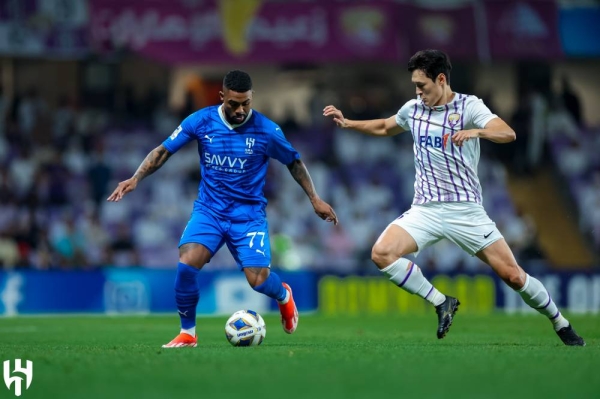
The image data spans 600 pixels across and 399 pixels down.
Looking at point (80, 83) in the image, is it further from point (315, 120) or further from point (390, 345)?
point (390, 345)

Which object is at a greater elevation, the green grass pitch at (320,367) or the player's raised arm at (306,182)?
the player's raised arm at (306,182)

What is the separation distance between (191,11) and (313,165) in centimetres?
420

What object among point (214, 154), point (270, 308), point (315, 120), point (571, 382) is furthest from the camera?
point (315, 120)

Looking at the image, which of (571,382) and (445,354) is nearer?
(571,382)

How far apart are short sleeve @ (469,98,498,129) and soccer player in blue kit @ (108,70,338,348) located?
146 centimetres

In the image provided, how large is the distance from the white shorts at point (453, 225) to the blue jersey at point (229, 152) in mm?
1323

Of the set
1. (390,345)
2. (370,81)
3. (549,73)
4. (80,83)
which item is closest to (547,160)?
(549,73)

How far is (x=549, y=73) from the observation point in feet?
90.5

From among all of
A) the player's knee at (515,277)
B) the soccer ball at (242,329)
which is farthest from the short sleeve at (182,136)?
the player's knee at (515,277)

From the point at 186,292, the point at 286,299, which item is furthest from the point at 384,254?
the point at 186,292

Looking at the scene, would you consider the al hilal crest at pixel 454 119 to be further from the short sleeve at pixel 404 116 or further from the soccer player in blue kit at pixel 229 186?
the soccer player in blue kit at pixel 229 186

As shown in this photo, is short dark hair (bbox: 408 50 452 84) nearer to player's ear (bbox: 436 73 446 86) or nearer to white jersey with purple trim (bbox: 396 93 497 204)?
player's ear (bbox: 436 73 446 86)

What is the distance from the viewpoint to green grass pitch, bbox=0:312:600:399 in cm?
636

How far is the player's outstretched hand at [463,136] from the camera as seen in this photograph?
8898mm
